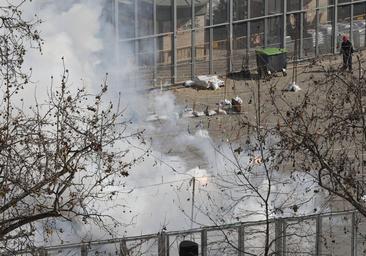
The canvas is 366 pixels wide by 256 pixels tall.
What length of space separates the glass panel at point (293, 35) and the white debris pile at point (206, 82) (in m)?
3.53

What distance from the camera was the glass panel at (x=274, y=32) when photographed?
2502 cm

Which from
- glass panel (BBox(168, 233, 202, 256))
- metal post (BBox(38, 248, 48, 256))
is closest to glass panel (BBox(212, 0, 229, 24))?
glass panel (BBox(168, 233, 202, 256))

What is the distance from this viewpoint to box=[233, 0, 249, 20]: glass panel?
23980 mm

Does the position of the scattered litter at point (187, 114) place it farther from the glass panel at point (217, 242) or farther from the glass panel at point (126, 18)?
the glass panel at point (217, 242)

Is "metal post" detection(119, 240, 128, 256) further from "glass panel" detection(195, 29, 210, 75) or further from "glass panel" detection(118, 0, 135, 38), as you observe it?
"glass panel" detection(195, 29, 210, 75)

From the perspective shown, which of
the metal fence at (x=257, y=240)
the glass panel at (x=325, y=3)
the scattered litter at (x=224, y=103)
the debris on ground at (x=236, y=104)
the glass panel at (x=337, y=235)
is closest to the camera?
the metal fence at (x=257, y=240)

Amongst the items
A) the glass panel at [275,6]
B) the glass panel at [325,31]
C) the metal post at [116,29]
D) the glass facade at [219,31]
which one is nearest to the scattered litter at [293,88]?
the glass facade at [219,31]

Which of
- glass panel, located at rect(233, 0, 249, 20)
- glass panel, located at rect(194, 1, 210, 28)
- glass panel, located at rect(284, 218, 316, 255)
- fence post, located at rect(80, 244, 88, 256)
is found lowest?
fence post, located at rect(80, 244, 88, 256)

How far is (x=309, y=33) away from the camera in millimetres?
25984

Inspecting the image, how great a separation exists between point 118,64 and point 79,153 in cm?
1443

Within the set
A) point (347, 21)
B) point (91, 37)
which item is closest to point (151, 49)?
point (91, 37)

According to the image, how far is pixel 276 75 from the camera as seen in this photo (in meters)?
23.8

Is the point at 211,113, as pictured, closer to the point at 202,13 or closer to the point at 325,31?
the point at 202,13

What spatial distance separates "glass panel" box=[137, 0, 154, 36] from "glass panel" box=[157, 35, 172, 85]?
0.42m
